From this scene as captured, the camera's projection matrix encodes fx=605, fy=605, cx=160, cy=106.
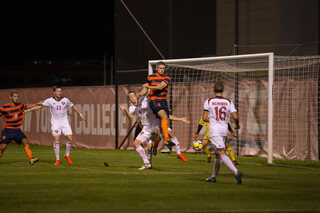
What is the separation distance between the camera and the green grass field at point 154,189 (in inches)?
341

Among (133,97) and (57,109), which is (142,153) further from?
(57,109)

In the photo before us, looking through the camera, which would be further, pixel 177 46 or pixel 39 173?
pixel 177 46

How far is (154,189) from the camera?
10.6 m

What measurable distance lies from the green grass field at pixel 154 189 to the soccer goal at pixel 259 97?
119 inches

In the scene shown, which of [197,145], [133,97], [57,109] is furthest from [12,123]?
[197,145]

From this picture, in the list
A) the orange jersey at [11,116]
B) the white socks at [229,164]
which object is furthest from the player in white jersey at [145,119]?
the orange jersey at [11,116]

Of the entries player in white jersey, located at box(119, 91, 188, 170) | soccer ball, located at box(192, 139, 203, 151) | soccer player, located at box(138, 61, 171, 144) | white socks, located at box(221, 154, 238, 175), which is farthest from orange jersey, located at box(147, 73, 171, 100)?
white socks, located at box(221, 154, 238, 175)

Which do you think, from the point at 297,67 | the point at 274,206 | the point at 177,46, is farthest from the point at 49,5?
the point at 274,206

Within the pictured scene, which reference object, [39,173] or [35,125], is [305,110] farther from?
[35,125]

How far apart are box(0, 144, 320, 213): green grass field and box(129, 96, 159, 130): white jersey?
116 cm

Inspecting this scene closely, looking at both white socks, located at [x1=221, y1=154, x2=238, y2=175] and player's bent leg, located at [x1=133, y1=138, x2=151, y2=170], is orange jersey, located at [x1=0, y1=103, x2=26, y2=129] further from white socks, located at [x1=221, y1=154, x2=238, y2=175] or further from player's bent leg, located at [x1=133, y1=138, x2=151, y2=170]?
white socks, located at [x1=221, y1=154, x2=238, y2=175]

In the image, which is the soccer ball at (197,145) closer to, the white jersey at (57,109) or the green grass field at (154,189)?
the green grass field at (154,189)

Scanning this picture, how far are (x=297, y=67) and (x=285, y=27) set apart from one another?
233cm

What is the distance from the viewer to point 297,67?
19.2 meters
